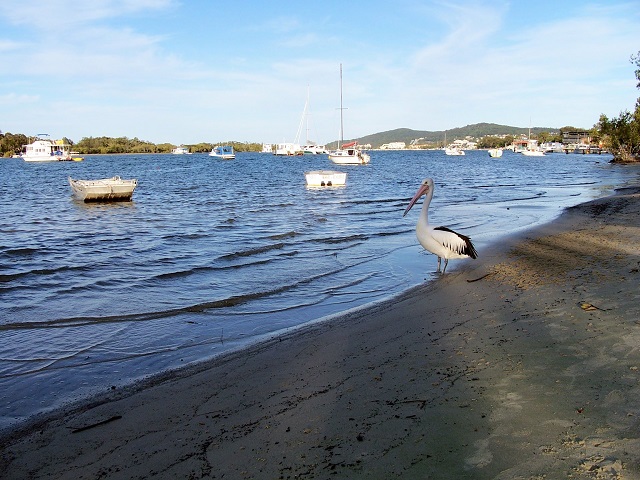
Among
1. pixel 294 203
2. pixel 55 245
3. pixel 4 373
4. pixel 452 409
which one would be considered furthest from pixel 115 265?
pixel 294 203

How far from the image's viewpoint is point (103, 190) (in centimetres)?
2625

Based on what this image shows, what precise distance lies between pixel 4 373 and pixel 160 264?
6.54 meters

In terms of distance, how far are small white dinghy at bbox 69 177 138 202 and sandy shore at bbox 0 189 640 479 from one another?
22424mm

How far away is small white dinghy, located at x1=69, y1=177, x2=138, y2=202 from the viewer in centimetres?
2600

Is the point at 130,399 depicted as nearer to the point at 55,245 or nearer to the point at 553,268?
the point at 553,268

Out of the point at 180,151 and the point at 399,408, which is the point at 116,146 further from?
the point at 399,408

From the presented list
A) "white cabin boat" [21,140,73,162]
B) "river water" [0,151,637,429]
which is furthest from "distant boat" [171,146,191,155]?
"river water" [0,151,637,429]

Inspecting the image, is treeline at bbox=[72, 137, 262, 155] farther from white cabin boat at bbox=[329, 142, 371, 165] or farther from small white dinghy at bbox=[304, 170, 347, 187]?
small white dinghy at bbox=[304, 170, 347, 187]

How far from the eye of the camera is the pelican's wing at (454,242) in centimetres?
962

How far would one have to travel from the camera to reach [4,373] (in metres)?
5.79

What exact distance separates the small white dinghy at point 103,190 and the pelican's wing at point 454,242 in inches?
820

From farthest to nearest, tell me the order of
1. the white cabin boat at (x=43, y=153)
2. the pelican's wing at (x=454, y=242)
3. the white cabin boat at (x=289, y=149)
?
the white cabin boat at (x=289, y=149) < the white cabin boat at (x=43, y=153) < the pelican's wing at (x=454, y=242)

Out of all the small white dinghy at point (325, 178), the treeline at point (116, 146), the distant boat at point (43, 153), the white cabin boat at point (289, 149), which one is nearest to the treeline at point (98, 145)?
the treeline at point (116, 146)

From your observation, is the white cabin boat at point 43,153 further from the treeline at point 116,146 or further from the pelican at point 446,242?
the pelican at point 446,242
